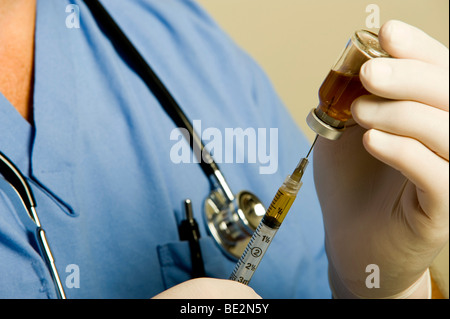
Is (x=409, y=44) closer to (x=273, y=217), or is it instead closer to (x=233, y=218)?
(x=273, y=217)

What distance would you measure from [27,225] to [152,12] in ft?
1.60

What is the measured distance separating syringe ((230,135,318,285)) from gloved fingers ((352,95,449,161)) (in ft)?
0.33

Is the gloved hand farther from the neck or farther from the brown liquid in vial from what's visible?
the neck

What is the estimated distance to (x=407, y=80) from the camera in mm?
433

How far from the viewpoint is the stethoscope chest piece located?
27.2 inches

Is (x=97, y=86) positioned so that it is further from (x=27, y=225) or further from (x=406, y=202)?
(x=406, y=202)

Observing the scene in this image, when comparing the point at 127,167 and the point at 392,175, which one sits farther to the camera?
the point at 127,167

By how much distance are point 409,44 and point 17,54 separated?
0.56m

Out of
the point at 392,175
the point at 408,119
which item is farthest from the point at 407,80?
the point at 392,175

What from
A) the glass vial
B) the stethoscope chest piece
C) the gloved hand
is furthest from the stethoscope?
the glass vial

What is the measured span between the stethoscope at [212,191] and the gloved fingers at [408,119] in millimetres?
286

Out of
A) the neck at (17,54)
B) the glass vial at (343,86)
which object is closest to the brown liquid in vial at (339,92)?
the glass vial at (343,86)
